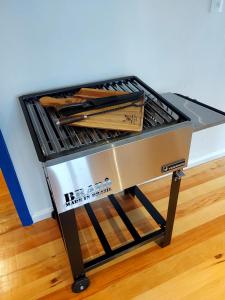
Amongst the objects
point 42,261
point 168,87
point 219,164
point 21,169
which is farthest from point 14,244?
point 219,164

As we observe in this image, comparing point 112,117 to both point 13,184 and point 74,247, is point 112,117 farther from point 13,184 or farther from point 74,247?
point 13,184

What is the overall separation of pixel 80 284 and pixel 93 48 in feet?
3.64

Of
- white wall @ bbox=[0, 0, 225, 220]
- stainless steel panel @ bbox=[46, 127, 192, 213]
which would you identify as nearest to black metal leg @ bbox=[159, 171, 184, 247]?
stainless steel panel @ bbox=[46, 127, 192, 213]

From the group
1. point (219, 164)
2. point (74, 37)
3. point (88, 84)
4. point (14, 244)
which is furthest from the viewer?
point (219, 164)

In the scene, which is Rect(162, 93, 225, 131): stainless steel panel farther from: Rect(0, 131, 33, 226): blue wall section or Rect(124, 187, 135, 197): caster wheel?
Rect(0, 131, 33, 226): blue wall section

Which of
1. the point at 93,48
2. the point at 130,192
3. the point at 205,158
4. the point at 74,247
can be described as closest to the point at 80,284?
the point at 74,247

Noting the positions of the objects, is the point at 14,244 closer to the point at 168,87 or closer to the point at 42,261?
the point at 42,261

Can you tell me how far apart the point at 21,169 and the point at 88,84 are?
1.90 ft

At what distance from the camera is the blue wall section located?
1265mm

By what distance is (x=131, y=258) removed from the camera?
4.55ft

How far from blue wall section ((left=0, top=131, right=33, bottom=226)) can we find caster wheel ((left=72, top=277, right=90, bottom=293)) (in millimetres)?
522

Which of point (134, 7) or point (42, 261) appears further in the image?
point (42, 261)

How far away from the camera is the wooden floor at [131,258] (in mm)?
1248

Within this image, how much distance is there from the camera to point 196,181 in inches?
73.2
